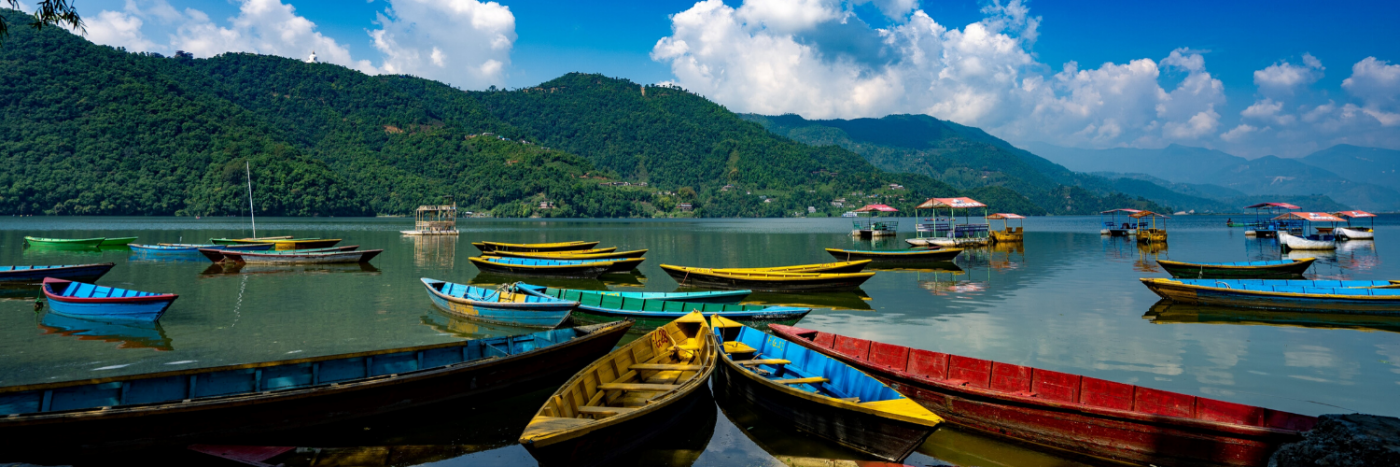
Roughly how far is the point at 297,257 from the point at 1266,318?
3771 centimetres

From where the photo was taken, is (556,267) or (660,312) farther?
(556,267)

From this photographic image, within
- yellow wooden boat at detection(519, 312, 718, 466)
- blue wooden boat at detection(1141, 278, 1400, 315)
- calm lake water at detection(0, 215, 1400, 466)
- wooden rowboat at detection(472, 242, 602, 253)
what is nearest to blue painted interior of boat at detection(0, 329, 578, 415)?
calm lake water at detection(0, 215, 1400, 466)

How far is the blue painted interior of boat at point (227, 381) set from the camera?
708 centimetres

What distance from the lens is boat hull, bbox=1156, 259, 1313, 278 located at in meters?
23.8

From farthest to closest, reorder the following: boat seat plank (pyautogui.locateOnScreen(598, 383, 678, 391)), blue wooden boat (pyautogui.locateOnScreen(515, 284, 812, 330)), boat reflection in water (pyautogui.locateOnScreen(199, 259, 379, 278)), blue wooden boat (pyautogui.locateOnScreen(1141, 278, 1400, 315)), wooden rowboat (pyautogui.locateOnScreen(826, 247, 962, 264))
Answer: wooden rowboat (pyautogui.locateOnScreen(826, 247, 962, 264)) < boat reflection in water (pyautogui.locateOnScreen(199, 259, 379, 278)) < blue wooden boat (pyautogui.locateOnScreen(1141, 278, 1400, 315)) < blue wooden boat (pyautogui.locateOnScreen(515, 284, 812, 330)) < boat seat plank (pyautogui.locateOnScreen(598, 383, 678, 391))

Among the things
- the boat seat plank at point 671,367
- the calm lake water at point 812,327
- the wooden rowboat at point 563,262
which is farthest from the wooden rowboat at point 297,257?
the boat seat plank at point 671,367

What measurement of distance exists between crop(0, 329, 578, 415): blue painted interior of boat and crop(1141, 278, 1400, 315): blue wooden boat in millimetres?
18462

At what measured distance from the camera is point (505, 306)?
14.9 meters

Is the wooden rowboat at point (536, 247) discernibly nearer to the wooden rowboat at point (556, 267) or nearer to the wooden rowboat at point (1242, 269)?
the wooden rowboat at point (556, 267)

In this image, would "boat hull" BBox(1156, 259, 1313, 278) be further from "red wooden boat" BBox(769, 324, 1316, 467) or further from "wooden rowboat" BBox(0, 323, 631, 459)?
"wooden rowboat" BBox(0, 323, 631, 459)

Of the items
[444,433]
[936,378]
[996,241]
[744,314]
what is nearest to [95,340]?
[444,433]

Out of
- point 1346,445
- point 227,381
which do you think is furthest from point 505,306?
point 1346,445

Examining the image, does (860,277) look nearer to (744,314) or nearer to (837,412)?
(744,314)

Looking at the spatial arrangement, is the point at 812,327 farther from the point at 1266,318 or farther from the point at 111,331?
the point at 111,331
